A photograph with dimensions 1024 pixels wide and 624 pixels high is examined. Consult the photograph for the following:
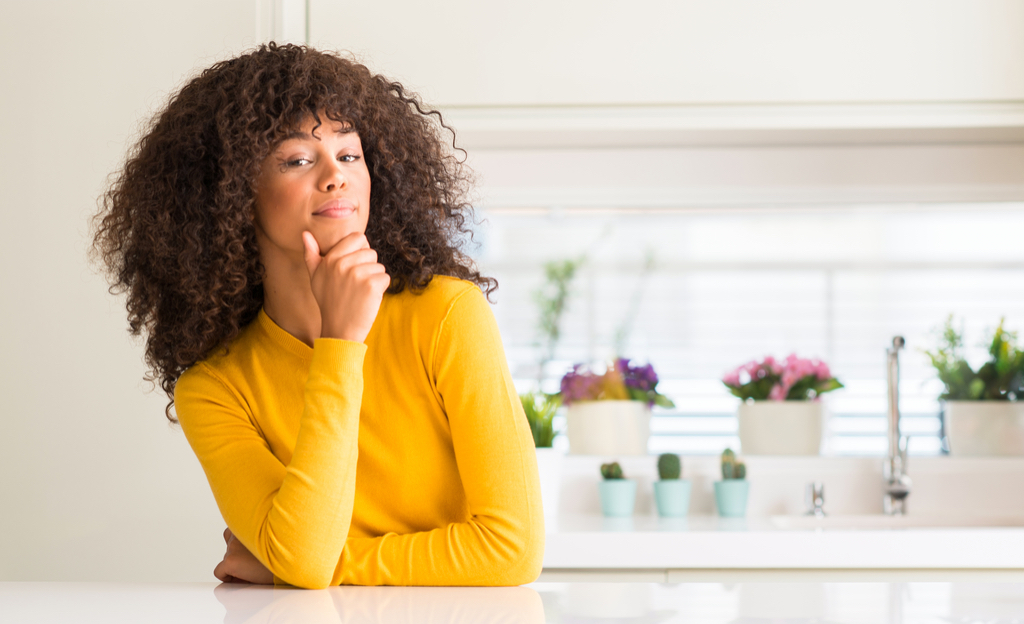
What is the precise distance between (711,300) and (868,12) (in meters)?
0.82

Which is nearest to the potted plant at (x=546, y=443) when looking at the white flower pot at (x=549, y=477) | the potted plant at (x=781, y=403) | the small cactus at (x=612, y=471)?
the white flower pot at (x=549, y=477)

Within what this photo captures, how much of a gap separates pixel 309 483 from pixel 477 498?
0.19 metres

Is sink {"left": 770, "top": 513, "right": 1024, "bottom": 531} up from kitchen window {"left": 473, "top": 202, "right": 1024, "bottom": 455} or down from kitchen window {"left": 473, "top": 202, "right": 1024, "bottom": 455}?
down

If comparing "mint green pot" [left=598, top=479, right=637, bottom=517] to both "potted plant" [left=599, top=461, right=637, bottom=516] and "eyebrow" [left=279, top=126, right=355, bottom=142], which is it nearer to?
"potted plant" [left=599, top=461, right=637, bottom=516]

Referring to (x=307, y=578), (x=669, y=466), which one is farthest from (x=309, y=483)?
(x=669, y=466)

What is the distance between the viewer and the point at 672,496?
197cm

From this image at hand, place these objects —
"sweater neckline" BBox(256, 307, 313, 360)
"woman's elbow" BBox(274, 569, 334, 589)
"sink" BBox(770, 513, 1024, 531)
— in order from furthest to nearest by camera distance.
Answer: "sink" BBox(770, 513, 1024, 531) < "sweater neckline" BBox(256, 307, 313, 360) < "woman's elbow" BBox(274, 569, 334, 589)

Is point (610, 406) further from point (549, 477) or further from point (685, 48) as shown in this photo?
point (685, 48)

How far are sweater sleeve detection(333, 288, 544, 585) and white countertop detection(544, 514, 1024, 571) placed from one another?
0.71 meters

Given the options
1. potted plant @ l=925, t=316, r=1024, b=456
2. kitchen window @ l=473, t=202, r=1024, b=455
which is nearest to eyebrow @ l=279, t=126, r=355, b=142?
kitchen window @ l=473, t=202, r=1024, b=455

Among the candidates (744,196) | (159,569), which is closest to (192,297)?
(159,569)

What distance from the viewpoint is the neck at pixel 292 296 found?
3.63 ft

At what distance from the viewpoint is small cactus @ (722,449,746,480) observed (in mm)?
1995

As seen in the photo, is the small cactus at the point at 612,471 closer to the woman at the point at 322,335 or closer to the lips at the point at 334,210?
the woman at the point at 322,335
